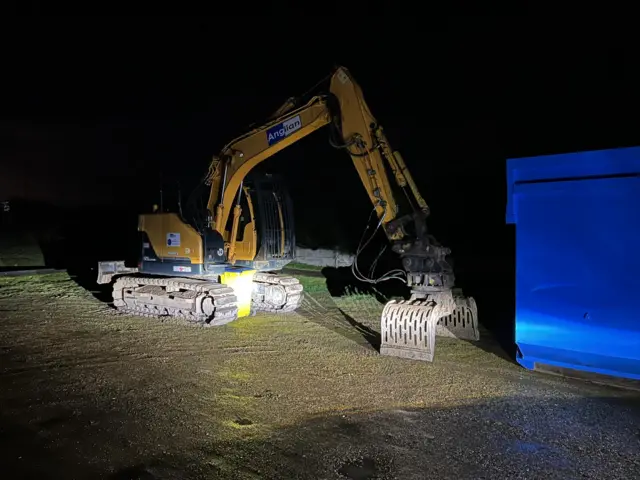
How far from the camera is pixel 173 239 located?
9.72 m

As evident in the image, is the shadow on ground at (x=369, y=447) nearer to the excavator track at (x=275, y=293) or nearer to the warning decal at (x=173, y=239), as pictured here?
the warning decal at (x=173, y=239)

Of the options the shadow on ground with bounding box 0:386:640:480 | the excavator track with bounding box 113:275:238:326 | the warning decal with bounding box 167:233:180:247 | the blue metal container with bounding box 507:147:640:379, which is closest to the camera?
the shadow on ground with bounding box 0:386:640:480

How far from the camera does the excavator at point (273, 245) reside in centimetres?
744

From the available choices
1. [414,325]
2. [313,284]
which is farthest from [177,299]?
[313,284]

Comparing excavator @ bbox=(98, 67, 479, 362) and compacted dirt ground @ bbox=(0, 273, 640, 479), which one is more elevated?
excavator @ bbox=(98, 67, 479, 362)

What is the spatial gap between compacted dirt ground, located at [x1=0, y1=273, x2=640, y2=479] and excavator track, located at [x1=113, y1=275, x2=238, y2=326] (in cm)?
91

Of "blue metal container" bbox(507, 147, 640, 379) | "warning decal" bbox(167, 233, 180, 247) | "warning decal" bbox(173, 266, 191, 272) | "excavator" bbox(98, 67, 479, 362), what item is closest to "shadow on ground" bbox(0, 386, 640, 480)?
"blue metal container" bbox(507, 147, 640, 379)

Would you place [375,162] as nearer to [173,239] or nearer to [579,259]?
[579,259]

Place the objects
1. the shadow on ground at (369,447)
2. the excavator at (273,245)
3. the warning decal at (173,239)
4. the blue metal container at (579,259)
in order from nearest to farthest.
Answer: the shadow on ground at (369,447) → the blue metal container at (579,259) → the excavator at (273,245) → the warning decal at (173,239)

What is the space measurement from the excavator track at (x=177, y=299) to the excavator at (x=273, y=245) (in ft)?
0.06

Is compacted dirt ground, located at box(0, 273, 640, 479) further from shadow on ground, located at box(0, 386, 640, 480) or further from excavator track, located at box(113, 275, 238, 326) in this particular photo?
excavator track, located at box(113, 275, 238, 326)

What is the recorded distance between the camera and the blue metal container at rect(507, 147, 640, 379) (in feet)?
17.8

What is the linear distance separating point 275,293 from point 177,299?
186 centimetres

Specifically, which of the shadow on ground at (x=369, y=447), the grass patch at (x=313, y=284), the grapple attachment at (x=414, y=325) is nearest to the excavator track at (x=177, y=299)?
the grapple attachment at (x=414, y=325)
